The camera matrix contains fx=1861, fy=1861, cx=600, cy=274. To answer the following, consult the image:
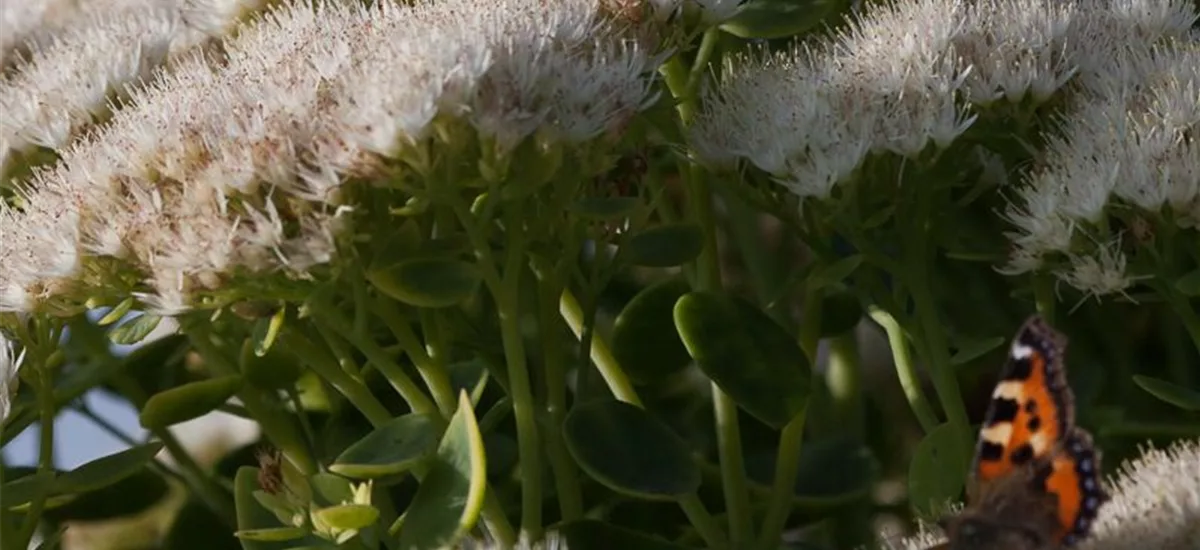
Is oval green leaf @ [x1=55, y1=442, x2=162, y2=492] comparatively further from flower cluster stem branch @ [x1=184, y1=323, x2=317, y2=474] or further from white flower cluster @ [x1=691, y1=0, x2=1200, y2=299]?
white flower cluster @ [x1=691, y1=0, x2=1200, y2=299]

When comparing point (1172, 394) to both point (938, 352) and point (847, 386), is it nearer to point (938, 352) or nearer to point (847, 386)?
point (938, 352)

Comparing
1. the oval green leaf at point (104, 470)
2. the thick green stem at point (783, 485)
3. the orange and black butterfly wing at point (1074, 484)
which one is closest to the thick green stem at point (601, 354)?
the thick green stem at point (783, 485)

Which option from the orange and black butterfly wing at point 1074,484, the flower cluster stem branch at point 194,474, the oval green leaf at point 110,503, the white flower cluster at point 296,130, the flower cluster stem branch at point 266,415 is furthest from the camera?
the oval green leaf at point 110,503

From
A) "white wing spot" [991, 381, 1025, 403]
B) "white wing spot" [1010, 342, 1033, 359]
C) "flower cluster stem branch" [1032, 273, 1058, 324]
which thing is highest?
"white wing spot" [1010, 342, 1033, 359]

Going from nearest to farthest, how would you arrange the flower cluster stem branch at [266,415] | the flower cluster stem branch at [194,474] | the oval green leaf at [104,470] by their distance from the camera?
the oval green leaf at [104,470] → the flower cluster stem branch at [266,415] → the flower cluster stem branch at [194,474]

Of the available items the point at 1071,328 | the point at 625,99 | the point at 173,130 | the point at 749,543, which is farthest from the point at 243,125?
the point at 1071,328

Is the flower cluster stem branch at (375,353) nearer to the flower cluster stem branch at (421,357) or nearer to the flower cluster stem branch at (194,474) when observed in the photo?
the flower cluster stem branch at (421,357)

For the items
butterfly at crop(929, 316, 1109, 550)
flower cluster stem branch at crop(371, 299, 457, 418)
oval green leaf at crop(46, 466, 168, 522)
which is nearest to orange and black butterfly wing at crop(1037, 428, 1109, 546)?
butterfly at crop(929, 316, 1109, 550)
